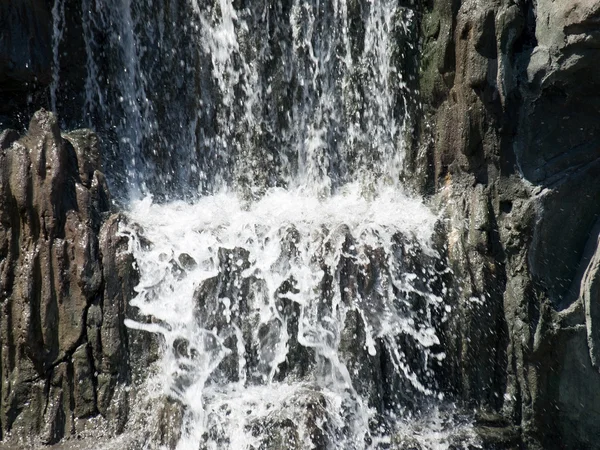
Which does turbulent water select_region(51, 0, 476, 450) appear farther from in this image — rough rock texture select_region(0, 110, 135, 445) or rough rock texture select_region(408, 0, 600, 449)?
rough rock texture select_region(408, 0, 600, 449)

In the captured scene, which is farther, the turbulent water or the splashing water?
the turbulent water

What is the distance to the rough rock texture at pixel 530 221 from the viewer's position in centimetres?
659

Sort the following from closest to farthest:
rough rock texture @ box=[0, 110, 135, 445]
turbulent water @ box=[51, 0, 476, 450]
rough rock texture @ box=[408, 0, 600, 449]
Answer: rough rock texture @ box=[0, 110, 135, 445], turbulent water @ box=[51, 0, 476, 450], rough rock texture @ box=[408, 0, 600, 449]

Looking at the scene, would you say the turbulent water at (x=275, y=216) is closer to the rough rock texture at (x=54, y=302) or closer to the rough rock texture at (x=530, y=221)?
the rough rock texture at (x=54, y=302)

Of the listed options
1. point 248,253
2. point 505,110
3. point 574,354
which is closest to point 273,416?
point 248,253

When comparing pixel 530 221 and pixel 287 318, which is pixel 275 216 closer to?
pixel 287 318

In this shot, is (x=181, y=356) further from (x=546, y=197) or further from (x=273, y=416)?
(x=546, y=197)

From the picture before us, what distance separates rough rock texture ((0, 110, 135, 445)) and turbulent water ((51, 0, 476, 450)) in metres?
0.22

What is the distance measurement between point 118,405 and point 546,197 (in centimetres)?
345

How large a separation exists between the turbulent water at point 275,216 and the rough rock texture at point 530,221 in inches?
13.1

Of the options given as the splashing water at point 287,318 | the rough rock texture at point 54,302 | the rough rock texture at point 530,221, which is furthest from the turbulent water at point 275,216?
the rough rock texture at point 530,221

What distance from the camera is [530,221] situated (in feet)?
22.0

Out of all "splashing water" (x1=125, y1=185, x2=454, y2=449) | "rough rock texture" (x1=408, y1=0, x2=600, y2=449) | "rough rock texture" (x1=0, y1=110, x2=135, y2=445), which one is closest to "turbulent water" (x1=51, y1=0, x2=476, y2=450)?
"splashing water" (x1=125, y1=185, x2=454, y2=449)

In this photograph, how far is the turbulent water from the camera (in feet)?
19.6
